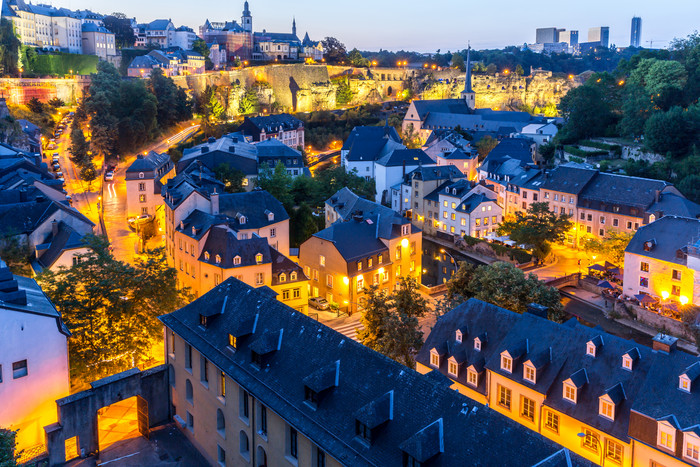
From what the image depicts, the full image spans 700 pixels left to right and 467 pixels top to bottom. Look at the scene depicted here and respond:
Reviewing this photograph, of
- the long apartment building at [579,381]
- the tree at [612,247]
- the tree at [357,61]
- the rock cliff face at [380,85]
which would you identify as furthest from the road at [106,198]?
the tree at [357,61]

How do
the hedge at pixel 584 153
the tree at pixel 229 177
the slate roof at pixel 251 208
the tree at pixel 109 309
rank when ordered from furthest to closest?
the hedge at pixel 584 153 → the tree at pixel 229 177 → the slate roof at pixel 251 208 → the tree at pixel 109 309

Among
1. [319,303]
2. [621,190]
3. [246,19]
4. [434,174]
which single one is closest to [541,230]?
[621,190]

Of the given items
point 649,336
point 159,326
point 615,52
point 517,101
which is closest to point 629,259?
point 649,336

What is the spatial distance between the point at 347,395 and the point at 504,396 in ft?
27.3

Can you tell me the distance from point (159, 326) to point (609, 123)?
51131 mm

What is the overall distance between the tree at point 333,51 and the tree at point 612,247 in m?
73.9

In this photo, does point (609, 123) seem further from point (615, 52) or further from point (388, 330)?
point (615, 52)

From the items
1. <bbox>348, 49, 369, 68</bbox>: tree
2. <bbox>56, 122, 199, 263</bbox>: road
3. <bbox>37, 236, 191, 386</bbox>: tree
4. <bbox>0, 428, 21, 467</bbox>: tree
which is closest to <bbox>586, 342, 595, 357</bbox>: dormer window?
<bbox>37, 236, 191, 386</bbox>: tree

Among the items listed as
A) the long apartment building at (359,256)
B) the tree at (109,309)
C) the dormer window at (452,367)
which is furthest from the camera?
the long apartment building at (359,256)

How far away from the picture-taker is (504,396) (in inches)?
776

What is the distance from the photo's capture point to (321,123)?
270 ft

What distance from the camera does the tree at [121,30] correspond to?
9056 cm

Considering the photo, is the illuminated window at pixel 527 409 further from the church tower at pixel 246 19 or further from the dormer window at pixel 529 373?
the church tower at pixel 246 19

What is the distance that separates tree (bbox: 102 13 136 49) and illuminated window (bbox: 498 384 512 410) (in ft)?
287
